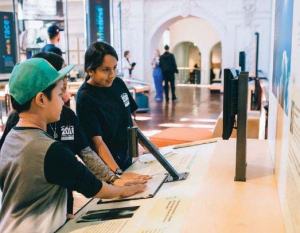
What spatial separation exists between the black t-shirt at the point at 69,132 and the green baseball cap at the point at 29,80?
508 millimetres

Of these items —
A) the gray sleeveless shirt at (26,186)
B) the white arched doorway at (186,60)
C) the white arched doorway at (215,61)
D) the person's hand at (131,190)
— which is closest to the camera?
the gray sleeveless shirt at (26,186)

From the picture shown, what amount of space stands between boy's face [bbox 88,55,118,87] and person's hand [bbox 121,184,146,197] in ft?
1.98

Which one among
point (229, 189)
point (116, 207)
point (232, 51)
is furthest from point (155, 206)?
A: point (232, 51)

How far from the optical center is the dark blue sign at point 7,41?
7.94m

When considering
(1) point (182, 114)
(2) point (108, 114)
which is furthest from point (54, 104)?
(1) point (182, 114)

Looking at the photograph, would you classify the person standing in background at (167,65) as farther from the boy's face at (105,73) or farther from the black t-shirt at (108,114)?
the boy's face at (105,73)

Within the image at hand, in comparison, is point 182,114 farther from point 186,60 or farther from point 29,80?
point 186,60

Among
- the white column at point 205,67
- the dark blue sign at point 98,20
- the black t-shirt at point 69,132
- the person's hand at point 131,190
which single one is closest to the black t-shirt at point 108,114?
the black t-shirt at point 69,132

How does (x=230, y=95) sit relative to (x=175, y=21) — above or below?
below

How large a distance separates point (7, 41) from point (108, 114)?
648 cm

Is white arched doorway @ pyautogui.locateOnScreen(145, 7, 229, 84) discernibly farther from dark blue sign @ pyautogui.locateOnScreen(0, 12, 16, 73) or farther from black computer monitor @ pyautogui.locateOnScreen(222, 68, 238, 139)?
black computer monitor @ pyautogui.locateOnScreen(222, 68, 238, 139)

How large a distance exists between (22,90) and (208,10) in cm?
1255

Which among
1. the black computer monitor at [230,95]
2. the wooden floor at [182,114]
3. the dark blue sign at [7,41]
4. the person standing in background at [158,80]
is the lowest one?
the wooden floor at [182,114]

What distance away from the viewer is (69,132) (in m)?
1.90
